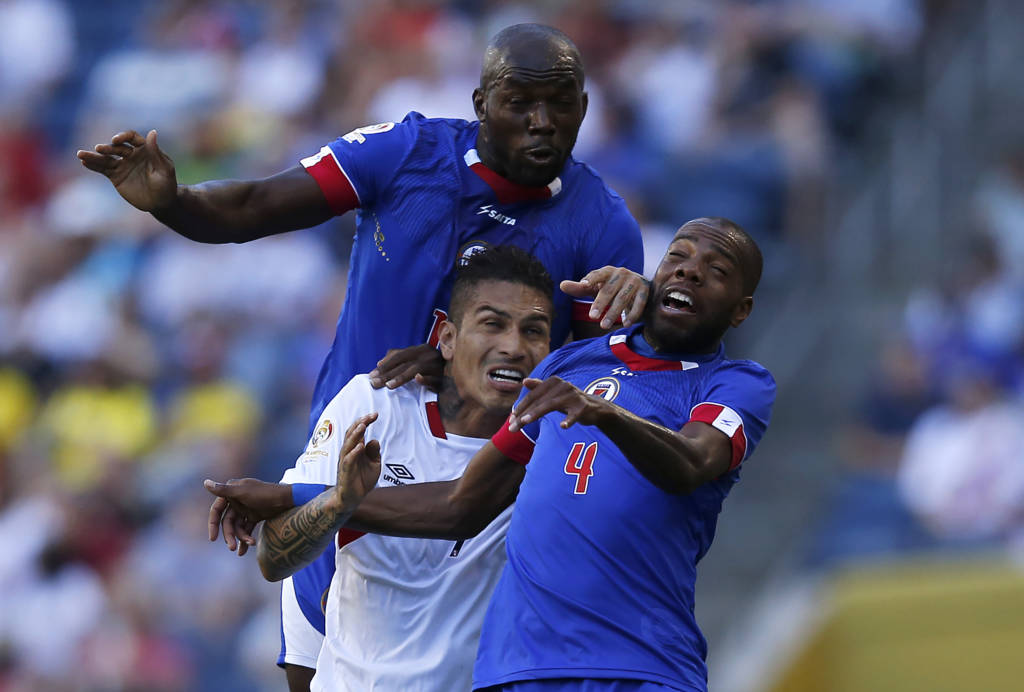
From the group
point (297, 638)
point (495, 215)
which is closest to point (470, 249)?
point (495, 215)

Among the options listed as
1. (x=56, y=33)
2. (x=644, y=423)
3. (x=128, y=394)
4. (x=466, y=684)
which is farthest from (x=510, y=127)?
(x=56, y=33)

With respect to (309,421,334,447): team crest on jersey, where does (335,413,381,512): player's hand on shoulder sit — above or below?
below

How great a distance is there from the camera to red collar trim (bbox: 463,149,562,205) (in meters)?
4.99

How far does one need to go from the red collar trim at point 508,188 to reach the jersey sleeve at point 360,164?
0.70 ft

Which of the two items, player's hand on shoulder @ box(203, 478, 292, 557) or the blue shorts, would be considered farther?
player's hand on shoulder @ box(203, 478, 292, 557)

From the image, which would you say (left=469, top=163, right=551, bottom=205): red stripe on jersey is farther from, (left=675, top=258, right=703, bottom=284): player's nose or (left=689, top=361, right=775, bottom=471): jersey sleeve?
(left=689, top=361, right=775, bottom=471): jersey sleeve

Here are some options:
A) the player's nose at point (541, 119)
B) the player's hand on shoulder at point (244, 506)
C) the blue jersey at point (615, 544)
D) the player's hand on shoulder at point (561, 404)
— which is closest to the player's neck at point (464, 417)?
the blue jersey at point (615, 544)

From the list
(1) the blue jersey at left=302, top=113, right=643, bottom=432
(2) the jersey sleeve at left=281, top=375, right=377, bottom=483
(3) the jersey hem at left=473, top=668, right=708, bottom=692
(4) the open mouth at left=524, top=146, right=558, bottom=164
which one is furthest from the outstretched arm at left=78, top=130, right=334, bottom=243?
(3) the jersey hem at left=473, top=668, right=708, bottom=692

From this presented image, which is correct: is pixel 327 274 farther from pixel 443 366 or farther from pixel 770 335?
pixel 443 366

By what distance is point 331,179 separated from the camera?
493cm

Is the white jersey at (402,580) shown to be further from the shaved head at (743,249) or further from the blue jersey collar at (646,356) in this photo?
the shaved head at (743,249)

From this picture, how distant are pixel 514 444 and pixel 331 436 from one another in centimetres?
60

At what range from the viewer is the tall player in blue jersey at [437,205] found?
4734 mm

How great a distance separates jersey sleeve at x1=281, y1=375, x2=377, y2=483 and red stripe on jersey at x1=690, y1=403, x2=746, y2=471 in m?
1.03
